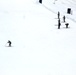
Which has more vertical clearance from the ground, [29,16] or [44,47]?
[29,16]

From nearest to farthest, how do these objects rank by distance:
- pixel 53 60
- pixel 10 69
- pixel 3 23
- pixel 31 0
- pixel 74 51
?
1. pixel 10 69
2. pixel 53 60
3. pixel 74 51
4. pixel 3 23
5. pixel 31 0

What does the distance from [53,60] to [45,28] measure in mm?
9459

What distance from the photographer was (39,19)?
28891mm

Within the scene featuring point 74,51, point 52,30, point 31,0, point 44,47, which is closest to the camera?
point 74,51

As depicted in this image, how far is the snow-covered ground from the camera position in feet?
47.6

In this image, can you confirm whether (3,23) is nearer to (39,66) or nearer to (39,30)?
(39,30)

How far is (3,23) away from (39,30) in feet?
13.4

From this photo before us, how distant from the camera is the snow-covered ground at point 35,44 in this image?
14500mm

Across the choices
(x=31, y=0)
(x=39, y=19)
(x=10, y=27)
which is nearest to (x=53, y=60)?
(x=10, y=27)

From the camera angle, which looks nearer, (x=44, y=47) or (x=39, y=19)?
(x=44, y=47)

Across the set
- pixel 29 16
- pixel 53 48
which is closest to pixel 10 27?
pixel 29 16

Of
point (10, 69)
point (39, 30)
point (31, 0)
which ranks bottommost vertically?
point (10, 69)

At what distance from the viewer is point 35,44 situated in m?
19.7

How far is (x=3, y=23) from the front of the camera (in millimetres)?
26516
